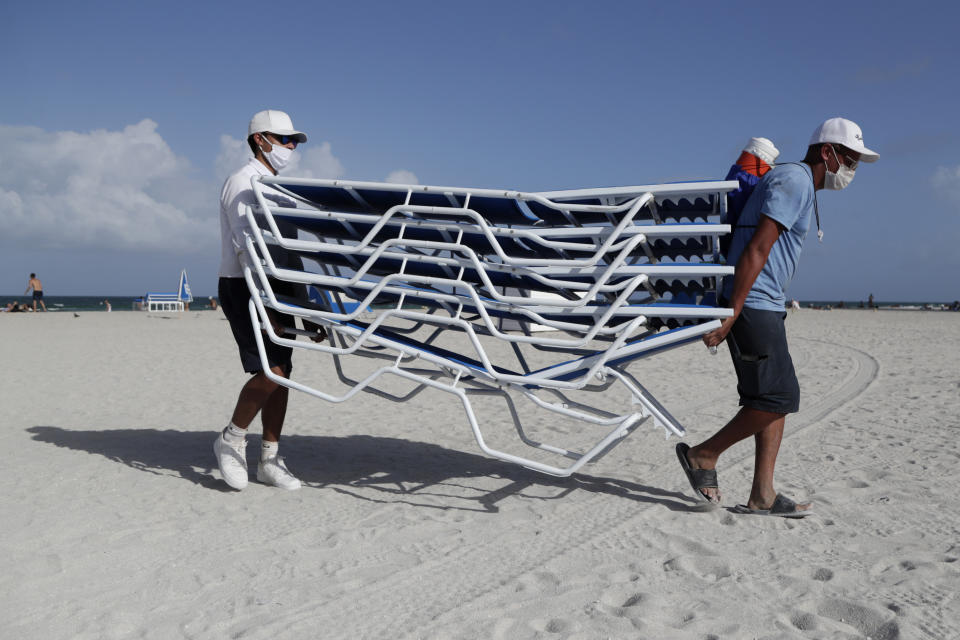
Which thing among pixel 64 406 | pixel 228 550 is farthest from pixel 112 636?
pixel 64 406

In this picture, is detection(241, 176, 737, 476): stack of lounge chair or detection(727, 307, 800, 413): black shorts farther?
detection(727, 307, 800, 413): black shorts

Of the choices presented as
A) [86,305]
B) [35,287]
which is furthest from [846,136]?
[86,305]

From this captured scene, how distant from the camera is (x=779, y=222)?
2998mm

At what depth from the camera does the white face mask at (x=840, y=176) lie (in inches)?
125

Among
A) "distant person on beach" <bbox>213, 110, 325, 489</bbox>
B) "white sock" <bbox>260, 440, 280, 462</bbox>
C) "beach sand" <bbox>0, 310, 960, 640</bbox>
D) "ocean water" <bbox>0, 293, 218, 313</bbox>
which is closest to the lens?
"beach sand" <bbox>0, 310, 960, 640</bbox>

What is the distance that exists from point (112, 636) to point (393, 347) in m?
1.57

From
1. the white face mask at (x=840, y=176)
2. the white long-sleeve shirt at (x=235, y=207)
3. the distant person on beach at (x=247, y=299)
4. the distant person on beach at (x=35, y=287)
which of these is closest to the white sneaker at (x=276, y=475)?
the distant person on beach at (x=247, y=299)

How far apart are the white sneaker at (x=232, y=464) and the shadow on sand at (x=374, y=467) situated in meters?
0.20

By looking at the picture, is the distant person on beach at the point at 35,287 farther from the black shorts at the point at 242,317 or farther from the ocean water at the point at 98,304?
the black shorts at the point at 242,317

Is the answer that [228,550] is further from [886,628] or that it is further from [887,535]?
[887,535]

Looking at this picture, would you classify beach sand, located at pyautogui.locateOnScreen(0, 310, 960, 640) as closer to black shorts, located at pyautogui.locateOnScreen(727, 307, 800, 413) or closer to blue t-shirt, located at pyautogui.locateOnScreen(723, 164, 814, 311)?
black shorts, located at pyautogui.locateOnScreen(727, 307, 800, 413)

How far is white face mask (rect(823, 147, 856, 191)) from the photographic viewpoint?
3188 mm

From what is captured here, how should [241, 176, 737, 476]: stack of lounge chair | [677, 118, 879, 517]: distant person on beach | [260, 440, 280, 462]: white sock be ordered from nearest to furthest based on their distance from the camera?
[241, 176, 737, 476]: stack of lounge chair < [677, 118, 879, 517]: distant person on beach < [260, 440, 280, 462]: white sock

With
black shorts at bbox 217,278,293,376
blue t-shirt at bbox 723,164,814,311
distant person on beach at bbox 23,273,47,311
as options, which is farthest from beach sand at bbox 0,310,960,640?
distant person on beach at bbox 23,273,47,311
